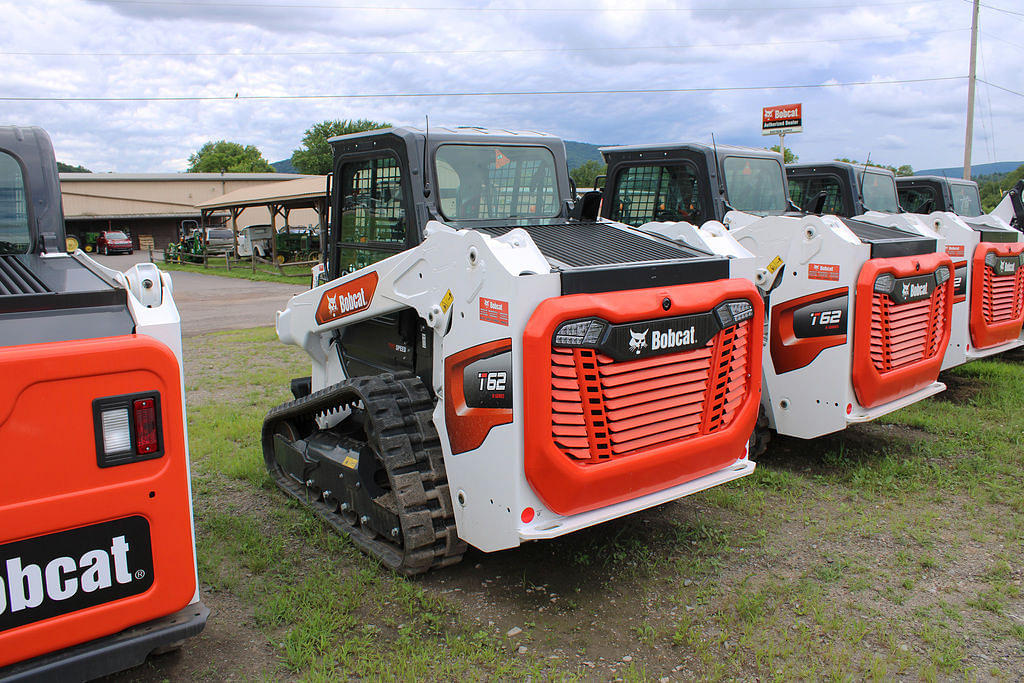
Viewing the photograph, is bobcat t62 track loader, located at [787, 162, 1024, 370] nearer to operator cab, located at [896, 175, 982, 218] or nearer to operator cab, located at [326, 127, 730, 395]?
operator cab, located at [896, 175, 982, 218]

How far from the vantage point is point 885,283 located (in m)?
5.48

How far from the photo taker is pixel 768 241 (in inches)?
233

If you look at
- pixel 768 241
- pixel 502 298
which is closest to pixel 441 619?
pixel 502 298

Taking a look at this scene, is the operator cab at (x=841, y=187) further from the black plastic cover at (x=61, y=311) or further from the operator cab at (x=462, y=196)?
the black plastic cover at (x=61, y=311)

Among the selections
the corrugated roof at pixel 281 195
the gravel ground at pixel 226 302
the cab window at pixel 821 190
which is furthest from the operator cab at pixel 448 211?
the corrugated roof at pixel 281 195

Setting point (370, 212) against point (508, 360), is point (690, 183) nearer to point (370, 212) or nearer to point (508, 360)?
point (370, 212)

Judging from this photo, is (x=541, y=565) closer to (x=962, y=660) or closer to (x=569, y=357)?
(x=569, y=357)

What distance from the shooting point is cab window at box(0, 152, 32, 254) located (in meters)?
3.99

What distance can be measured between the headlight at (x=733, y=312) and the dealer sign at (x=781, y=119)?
1297 inches

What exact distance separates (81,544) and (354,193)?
3.23 m

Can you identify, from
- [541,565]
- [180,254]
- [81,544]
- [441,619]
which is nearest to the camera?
[81,544]

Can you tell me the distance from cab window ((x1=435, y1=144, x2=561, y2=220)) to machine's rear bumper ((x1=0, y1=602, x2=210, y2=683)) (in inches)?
105

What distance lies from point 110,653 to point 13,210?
2.55 meters

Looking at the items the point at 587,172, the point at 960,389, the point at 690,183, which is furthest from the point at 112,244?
the point at 960,389
